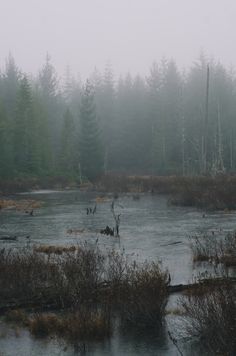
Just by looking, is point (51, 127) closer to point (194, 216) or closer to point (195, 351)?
point (194, 216)

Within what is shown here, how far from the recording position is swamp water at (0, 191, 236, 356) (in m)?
6.48

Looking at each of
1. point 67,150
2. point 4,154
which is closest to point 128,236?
point 4,154

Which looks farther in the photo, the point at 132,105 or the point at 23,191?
the point at 132,105

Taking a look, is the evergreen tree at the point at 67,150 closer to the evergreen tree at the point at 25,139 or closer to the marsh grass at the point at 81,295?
the evergreen tree at the point at 25,139

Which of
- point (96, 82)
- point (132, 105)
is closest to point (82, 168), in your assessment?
point (132, 105)

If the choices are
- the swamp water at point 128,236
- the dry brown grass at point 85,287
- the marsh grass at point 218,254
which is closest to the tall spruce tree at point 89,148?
the swamp water at point 128,236

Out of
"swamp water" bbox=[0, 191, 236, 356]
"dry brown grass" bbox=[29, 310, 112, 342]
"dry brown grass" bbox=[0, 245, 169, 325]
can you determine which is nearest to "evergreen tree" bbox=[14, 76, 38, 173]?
"swamp water" bbox=[0, 191, 236, 356]

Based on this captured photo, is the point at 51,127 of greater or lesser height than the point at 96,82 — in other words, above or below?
below

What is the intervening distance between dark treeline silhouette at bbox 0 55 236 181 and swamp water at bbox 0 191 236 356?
2408cm

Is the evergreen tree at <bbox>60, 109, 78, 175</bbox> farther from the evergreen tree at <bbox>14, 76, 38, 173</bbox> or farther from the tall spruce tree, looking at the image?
the evergreen tree at <bbox>14, 76, 38, 173</bbox>

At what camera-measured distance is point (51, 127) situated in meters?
69.9

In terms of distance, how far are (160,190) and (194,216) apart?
49.1 ft

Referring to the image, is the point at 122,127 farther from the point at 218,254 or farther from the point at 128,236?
the point at 218,254

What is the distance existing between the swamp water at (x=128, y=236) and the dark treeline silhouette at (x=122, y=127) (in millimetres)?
24080
